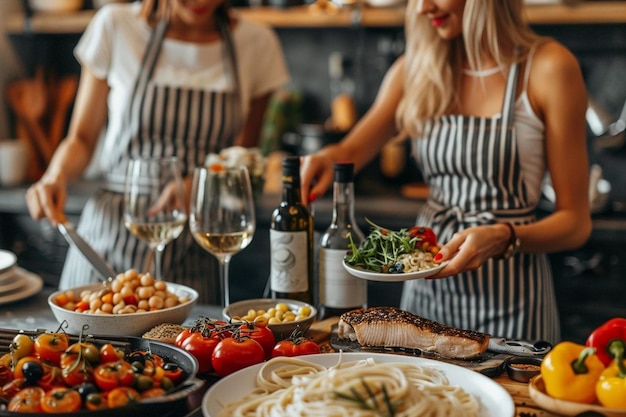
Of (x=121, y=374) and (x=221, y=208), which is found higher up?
(x=221, y=208)

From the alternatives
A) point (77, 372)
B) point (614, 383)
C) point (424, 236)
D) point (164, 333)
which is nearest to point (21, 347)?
point (77, 372)

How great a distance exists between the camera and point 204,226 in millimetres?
1632

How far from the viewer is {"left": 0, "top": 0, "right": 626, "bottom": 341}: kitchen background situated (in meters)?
2.92

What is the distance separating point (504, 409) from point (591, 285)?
194 centimetres

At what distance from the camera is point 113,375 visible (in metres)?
1.14

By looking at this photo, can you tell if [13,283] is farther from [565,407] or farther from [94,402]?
[565,407]

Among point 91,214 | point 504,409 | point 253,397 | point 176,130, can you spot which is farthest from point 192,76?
point 504,409

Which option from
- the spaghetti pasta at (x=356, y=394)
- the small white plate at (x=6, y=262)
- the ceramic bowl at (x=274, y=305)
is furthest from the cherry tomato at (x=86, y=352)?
the small white plate at (x=6, y=262)

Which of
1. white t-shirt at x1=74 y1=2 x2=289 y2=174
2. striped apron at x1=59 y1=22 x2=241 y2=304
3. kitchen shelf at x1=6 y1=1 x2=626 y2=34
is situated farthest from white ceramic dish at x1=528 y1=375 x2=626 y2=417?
kitchen shelf at x1=6 y1=1 x2=626 y2=34

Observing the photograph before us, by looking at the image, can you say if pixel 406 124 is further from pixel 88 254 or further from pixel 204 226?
pixel 88 254

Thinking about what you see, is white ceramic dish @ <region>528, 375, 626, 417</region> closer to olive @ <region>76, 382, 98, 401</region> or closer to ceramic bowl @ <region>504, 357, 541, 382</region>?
ceramic bowl @ <region>504, 357, 541, 382</region>

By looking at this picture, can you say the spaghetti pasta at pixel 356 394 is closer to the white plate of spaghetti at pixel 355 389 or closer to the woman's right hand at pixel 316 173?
the white plate of spaghetti at pixel 355 389

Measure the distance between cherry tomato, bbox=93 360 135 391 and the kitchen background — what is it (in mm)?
1904

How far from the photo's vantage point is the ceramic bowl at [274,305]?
4.76 feet
